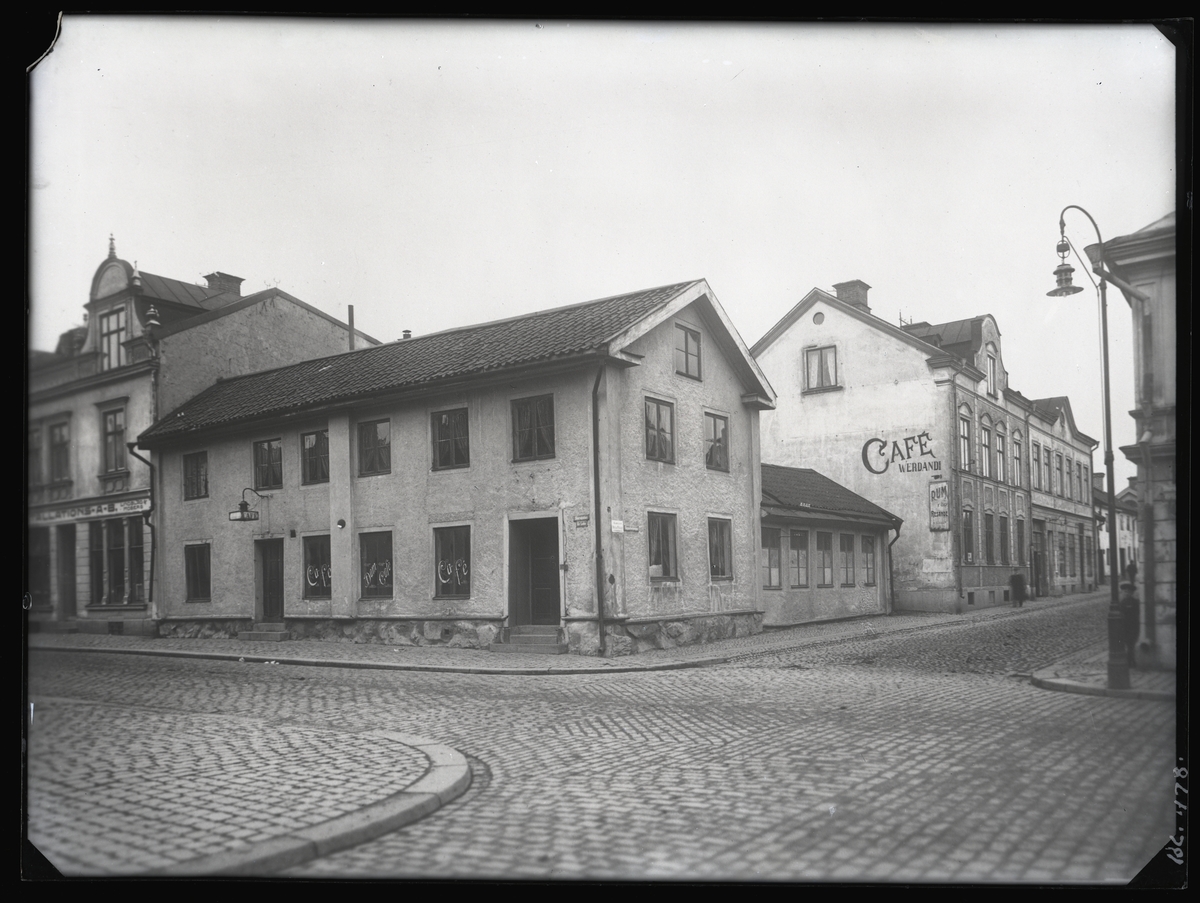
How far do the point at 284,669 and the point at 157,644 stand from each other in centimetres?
364

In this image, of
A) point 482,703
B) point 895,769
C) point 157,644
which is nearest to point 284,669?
point 157,644

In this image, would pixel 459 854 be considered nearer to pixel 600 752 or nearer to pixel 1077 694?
pixel 600 752

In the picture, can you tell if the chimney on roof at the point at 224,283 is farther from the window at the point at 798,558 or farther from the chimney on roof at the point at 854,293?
the chimney on roof at the point at 854,293

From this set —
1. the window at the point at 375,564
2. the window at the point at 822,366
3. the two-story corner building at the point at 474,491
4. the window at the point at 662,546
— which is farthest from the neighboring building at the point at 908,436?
the window at the point at 375,564

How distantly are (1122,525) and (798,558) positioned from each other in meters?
17.8

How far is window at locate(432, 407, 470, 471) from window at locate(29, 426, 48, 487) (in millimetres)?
12870

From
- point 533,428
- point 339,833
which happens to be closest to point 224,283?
point 533,428

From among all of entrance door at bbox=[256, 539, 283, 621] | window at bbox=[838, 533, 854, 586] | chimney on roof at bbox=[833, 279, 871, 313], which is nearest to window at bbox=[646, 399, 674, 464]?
entrance door at bbox=[256, 539, 283, 621]

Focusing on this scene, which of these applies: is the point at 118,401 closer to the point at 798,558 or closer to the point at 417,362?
the point at 417,362

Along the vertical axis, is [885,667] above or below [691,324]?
below

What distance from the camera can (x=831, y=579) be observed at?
87.3 feet

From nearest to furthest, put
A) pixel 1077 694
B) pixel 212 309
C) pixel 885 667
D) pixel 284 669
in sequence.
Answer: pixel 1077 694, pixel 885 667, pixel 284 669, pixel 212 309

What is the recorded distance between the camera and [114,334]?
14.9 metres

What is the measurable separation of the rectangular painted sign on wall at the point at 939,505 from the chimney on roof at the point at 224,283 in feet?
59.1
